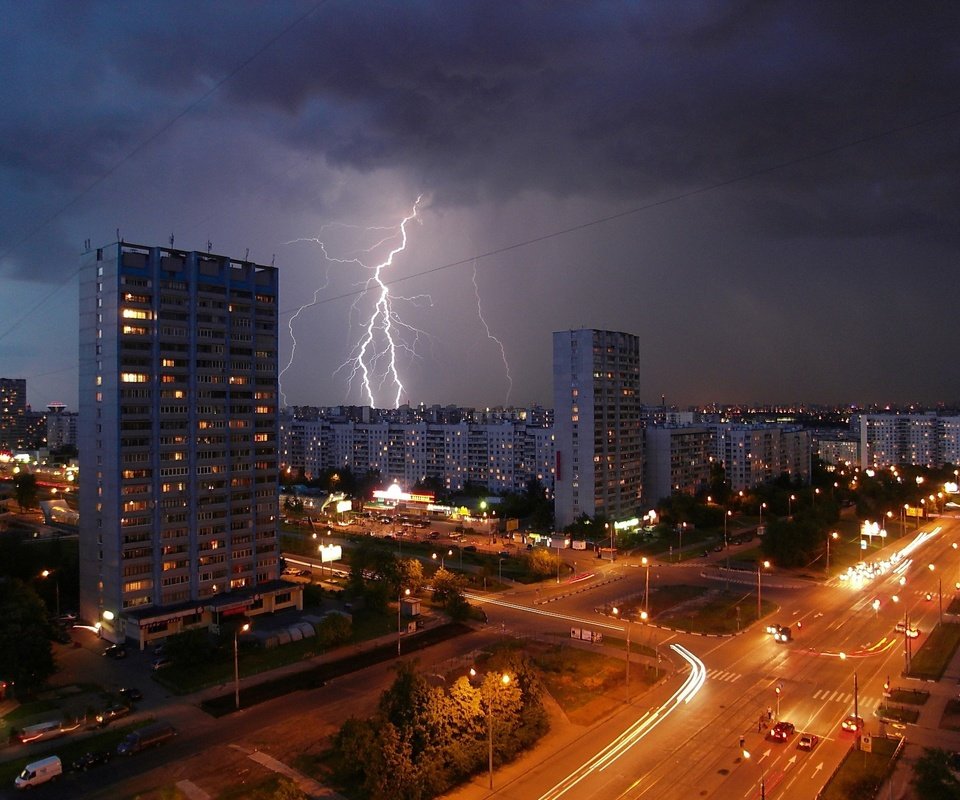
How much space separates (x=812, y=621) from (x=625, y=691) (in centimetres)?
1532

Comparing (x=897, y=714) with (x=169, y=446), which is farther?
(x=169, y=446)

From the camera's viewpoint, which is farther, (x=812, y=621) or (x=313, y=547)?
(x=313, y=547)

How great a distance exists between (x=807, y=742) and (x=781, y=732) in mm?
841

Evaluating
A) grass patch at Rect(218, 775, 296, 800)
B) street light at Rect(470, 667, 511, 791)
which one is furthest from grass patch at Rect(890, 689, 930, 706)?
grass patch at Rect(218, 775, 296, 800)

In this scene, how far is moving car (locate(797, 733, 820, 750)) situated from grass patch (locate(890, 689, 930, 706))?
17.8 feet

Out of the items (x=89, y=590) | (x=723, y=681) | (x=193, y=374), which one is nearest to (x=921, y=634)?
(x=723, y=681)

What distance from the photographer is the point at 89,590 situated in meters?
37.0

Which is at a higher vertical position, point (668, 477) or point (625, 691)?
point (668, 477)

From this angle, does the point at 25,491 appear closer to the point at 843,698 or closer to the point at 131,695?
the point at 131,695

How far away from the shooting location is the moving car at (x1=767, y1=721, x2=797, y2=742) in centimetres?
2298

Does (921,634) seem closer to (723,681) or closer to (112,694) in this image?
(723,681)

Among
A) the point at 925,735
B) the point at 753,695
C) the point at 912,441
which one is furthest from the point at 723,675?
the point at 912,441

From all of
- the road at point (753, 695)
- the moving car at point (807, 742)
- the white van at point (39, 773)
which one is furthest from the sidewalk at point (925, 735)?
the white van at point (39, 773)

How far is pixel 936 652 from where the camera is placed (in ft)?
103
